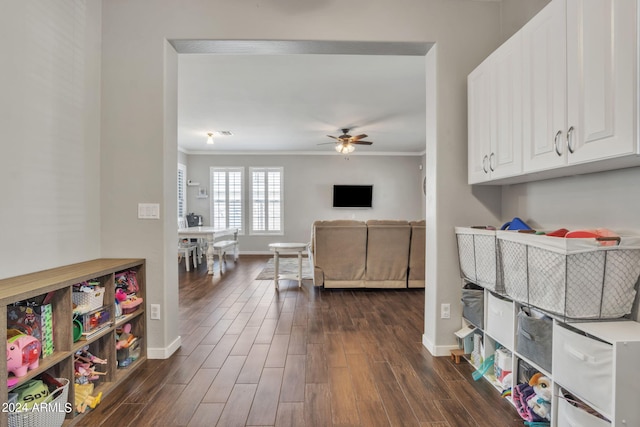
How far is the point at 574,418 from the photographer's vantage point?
135cm

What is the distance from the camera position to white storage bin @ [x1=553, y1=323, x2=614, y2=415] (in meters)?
1.20

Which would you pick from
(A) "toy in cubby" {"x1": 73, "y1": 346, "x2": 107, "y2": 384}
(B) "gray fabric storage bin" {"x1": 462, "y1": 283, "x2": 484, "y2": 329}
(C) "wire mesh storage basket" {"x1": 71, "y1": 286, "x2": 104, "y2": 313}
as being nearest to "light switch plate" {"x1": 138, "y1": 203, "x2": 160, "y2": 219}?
(C) "wire mesh storage basket" {"x1": 71, "y1": 286, "x2": 104, "y2": 313}

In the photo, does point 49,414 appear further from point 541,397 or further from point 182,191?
point 182,191

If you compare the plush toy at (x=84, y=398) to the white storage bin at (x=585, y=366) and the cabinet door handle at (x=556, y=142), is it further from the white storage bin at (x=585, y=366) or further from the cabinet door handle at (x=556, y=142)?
the cabinet door handle at (x=556, y=142)

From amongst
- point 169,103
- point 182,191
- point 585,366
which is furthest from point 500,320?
point 182,191

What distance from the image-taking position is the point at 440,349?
2.38 m

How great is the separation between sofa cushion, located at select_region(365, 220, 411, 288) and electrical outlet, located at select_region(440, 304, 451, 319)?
193cm

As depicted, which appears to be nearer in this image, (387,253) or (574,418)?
(574,418)

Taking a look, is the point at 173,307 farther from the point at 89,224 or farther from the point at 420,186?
the point at 420,186

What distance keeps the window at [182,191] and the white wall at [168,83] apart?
5.63 meters

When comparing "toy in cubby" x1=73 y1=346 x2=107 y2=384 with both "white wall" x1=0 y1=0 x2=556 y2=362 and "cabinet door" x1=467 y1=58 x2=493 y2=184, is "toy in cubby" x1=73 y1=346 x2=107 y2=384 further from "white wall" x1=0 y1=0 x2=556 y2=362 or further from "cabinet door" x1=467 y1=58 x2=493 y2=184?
"cabinet door" x1=467 y1=58 x2=493 y2=184

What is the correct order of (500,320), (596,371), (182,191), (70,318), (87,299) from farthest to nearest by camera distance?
(182,191) < (500,320) < (87,299) < (70,318) < (596,371)

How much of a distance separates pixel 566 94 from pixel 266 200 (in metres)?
7.22

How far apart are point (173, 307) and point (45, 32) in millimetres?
2063
